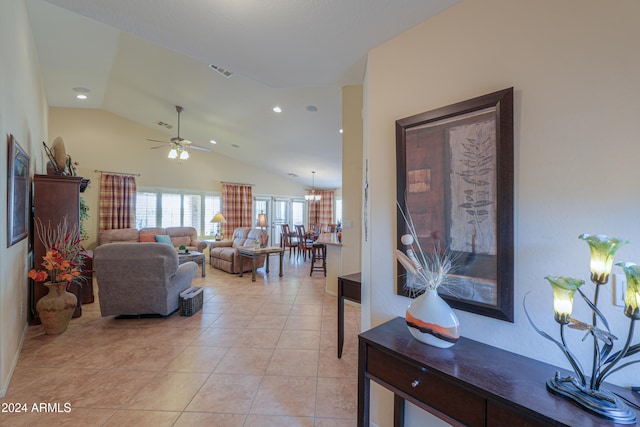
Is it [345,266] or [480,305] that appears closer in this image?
[480,305]

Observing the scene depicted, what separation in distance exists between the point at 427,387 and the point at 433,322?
0.25 metres

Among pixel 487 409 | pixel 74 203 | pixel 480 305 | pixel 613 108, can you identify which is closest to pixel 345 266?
pixel 480 305

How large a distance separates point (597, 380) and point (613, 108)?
2.96 feet

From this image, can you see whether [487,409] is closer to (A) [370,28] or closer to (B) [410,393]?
(B) [410,393]

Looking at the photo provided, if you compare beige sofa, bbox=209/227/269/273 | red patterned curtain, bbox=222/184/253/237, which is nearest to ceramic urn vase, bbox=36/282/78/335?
beige sofa, bbox=209/227/269/273

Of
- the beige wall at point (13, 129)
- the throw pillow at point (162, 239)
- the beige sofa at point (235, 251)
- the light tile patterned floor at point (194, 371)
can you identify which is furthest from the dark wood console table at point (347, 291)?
the throw pillow at point (162, 239)

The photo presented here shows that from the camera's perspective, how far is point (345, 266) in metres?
4.02

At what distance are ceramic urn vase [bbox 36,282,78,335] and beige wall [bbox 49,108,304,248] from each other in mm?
3846

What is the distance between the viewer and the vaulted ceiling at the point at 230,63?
1.36 metres

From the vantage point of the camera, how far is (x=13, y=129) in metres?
2.36

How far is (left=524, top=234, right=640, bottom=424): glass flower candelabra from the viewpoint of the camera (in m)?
0.75

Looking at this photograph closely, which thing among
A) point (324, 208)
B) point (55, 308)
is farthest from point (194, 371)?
point (324, 208)

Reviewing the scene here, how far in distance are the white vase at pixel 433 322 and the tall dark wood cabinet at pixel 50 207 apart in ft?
14.1

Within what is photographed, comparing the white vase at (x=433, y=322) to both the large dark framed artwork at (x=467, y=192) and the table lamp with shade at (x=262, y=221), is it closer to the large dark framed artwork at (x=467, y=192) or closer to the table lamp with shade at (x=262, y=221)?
the large dark framed artwork at (x=467, y=192)
